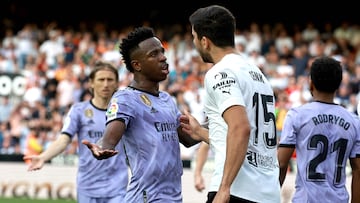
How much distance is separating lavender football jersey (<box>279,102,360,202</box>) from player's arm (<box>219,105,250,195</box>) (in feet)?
4.54

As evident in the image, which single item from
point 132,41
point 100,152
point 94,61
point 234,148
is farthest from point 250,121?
point 94,61

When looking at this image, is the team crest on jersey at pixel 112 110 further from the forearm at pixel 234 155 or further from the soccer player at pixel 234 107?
the forearm at pixel 234 155

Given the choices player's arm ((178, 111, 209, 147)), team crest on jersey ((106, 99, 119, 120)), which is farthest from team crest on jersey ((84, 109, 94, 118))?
player's arm ((178, 111, 209, 147))

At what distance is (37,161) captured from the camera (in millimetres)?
8938

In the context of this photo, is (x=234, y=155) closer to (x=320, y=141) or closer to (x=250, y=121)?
(x=250, y=121)

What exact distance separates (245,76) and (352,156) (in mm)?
1642

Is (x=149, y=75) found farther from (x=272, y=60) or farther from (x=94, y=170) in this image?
(x=272, y=60)

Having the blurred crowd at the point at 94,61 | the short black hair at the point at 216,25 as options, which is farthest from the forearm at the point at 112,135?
the blurred crowd at the point at 94,61

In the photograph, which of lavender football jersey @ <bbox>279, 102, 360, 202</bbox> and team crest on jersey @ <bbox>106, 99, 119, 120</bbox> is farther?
lavender football jersey @ <bbox>279, 102, 360, 202</bbox>

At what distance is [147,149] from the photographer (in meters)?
6.80

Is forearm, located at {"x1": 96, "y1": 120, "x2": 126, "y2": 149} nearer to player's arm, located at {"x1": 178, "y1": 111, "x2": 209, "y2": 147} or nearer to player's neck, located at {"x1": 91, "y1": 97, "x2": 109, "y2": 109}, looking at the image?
player's arm, located at {"x1": 178, "y1": 111, "x2": 209, "y2": 147}

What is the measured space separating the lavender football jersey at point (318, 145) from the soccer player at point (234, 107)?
0.94 metres

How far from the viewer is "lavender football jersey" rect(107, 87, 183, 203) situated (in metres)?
6.77

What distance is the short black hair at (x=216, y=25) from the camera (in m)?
5.78
